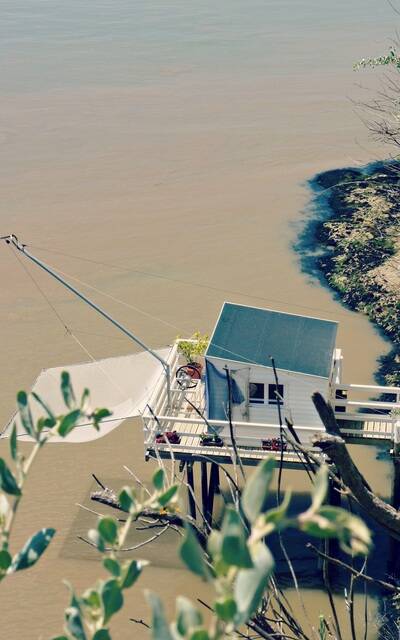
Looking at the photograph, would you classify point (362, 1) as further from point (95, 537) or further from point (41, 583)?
point (95, 537)

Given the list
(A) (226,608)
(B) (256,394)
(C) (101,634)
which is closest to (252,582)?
(A) (226,608)

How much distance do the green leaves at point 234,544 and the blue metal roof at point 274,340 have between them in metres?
14.1

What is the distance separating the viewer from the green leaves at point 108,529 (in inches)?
131

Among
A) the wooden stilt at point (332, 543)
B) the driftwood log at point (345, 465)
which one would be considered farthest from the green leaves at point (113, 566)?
the wooden stilt at point (332, 543)

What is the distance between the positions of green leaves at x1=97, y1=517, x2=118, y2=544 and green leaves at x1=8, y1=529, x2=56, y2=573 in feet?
0.76

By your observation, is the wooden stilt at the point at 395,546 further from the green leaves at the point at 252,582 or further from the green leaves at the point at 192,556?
the green leaves at the point at 192,556

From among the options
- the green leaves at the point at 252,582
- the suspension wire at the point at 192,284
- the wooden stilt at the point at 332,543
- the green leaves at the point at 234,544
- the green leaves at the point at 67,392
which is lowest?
the green leaves at the point at 252,582

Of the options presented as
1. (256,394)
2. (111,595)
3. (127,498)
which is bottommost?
(111,595)

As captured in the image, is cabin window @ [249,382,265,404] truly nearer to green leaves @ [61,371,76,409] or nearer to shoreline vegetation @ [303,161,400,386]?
shoreline vegetation @ [303,161,400,386]

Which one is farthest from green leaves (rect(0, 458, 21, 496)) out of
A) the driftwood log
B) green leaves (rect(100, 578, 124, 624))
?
the driftwood log

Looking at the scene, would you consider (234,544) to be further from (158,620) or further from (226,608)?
(158,620)

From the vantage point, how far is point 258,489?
2.77 m

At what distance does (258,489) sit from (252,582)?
0.26m

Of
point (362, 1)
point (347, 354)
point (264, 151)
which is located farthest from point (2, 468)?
point (362, 1)
